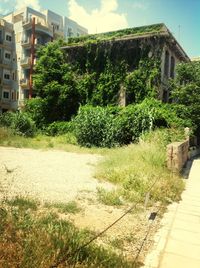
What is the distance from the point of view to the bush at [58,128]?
23844 mm

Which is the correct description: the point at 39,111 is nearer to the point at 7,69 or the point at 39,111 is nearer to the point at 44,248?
the point at 7,69

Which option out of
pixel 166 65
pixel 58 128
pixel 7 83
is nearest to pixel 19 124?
pixel 58 128

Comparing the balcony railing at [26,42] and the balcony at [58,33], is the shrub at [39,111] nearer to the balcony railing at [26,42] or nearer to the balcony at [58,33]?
the balcony railing at [26,42]

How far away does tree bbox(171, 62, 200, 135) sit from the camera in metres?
20.2

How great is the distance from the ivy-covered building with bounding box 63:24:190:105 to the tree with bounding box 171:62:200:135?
151 centimetres

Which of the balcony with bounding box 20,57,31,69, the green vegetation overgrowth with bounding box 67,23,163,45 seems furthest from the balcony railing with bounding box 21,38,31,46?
the green vegetation overgrowth with bounding box 67,23,163,45

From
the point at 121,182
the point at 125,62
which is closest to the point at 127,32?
the point at 125,62

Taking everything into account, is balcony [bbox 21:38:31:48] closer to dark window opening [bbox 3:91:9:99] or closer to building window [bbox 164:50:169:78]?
dark window opening [bbox 3:91:9:99]

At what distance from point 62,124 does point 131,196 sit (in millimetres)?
17847

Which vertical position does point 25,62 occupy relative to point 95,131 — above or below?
above

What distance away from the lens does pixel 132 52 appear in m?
24.1

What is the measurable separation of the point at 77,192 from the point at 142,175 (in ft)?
6.75

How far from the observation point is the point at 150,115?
62.0 ft

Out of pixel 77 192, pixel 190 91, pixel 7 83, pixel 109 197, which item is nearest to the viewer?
pixel 109 197
